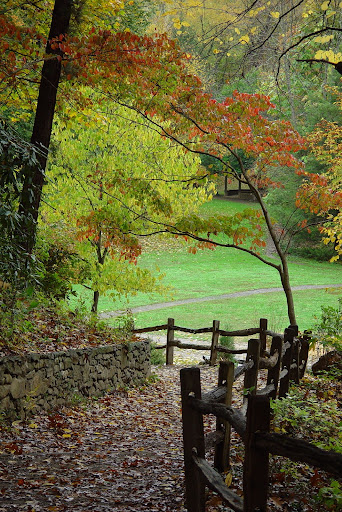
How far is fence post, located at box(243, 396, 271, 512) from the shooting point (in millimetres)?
2953

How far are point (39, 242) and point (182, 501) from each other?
6.66 meters

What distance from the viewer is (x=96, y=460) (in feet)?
19.6

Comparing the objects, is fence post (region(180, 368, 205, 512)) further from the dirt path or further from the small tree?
the dirt path

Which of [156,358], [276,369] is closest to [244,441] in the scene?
[276,369]

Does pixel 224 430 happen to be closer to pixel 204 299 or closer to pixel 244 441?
pixel 244 441

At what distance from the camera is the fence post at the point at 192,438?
3.88 meters

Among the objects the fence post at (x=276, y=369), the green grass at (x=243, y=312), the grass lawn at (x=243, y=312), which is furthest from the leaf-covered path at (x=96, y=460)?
the green grass at (x=243, y=312)

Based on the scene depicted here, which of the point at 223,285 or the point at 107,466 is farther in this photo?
the point at 223,285

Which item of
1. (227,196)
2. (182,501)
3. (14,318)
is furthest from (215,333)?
(227,196)

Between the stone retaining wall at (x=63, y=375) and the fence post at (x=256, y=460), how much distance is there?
4828 millimetres

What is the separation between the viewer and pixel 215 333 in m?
13.9

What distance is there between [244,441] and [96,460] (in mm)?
3493

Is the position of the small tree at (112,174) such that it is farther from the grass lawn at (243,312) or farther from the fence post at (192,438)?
the fence post at (192,438)

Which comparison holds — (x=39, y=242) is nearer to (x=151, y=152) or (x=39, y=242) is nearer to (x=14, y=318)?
(x=14, y=318)
